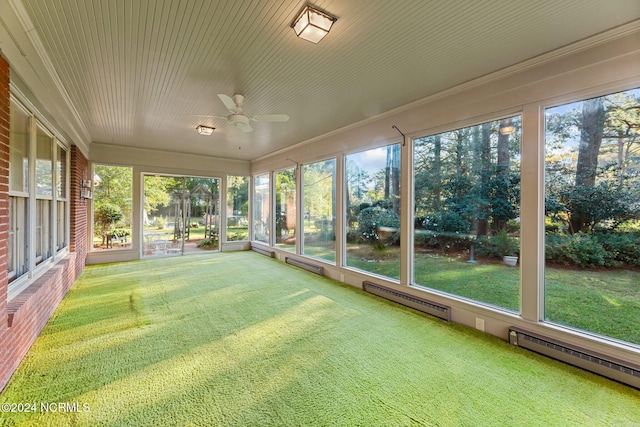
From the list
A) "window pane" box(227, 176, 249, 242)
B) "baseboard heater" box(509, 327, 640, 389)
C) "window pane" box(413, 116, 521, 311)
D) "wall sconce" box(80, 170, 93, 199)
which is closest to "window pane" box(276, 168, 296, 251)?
"window pane" box(227, 176, 249, 242)

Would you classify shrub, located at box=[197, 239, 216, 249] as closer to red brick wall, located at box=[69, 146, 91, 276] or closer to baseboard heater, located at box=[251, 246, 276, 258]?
baseboard heater, located at box=[251, 246, 276, 258]

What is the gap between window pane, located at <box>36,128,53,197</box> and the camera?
3.43m

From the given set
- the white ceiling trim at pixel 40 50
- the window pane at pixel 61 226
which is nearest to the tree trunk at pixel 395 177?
the white ceiling trim at pixel 40 50

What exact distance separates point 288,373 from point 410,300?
2207mm

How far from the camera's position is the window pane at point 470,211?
3154 millimetres

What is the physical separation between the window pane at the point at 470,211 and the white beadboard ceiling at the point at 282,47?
2.57 ft

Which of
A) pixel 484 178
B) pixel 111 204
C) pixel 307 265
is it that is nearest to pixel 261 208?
pixel 307 265

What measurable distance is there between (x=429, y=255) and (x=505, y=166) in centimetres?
153

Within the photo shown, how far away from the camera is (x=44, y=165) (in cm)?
366

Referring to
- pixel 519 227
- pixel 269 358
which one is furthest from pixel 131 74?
pixel 519 227

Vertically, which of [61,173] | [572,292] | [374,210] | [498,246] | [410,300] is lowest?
[410,300]

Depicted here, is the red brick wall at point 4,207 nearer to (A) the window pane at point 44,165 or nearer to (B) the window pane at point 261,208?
(A) the window pane at point 44,165

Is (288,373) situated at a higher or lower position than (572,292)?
lower

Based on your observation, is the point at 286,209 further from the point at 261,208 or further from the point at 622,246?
the point at 622,246
